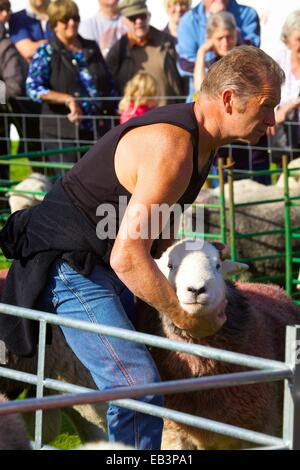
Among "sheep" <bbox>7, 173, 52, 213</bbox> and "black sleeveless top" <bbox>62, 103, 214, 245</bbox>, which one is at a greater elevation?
"sheep" <bbox>7, 173, 52, 213</bbox>

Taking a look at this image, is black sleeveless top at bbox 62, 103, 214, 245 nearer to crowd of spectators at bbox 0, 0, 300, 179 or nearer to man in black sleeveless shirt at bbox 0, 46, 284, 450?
man in black sleeveless shirt at bbox 0, 46, 284, 450

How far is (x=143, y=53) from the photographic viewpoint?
32.0 ft

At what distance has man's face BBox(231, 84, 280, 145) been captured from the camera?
3.43m

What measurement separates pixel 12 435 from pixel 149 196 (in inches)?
35.3

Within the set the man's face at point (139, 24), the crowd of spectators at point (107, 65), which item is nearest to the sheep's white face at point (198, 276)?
the crowd of spectators at point (107, 65)

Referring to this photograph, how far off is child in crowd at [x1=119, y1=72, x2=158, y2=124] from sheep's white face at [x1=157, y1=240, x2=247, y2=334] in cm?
452

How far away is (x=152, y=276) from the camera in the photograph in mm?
3338

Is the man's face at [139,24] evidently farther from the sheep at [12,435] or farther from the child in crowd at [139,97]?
the sheep at [12,435]

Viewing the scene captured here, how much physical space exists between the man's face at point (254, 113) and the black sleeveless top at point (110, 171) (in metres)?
0.15

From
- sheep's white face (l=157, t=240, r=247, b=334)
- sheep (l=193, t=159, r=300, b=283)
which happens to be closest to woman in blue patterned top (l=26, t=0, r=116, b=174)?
sheep (l=193, t=159, r=300, b=283)

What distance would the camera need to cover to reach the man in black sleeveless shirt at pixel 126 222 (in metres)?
3.34
